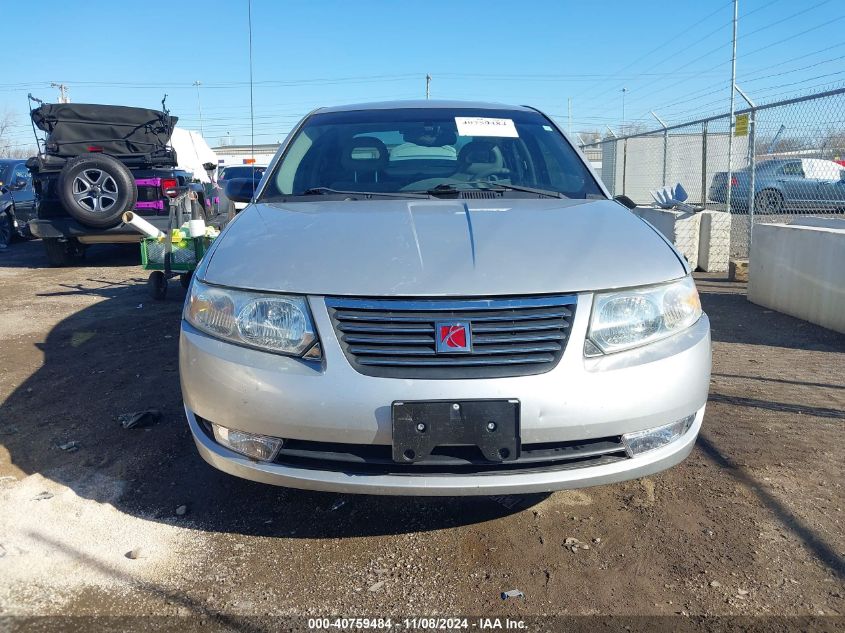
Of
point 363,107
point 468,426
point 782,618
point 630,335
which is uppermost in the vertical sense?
point 363,107

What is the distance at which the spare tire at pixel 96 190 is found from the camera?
24.8ft

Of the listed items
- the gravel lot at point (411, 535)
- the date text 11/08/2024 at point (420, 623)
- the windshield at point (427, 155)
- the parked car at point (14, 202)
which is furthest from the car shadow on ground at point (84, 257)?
the date text 11/08/2024 at point (420, 623)

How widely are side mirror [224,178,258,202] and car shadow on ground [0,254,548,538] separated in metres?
1.29

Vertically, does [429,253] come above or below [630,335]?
above

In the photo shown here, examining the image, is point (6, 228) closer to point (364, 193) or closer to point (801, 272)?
point (364, 193)

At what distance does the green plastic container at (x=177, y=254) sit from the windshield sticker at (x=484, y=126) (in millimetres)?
3626

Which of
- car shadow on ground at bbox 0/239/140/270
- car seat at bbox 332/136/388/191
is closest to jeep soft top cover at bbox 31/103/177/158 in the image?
car shadow on ground at bbox 0/239/140/270

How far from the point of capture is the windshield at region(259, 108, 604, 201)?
340 cm

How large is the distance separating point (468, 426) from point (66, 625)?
141cm

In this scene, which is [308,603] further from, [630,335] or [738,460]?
[738,460]

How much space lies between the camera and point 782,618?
2109mm

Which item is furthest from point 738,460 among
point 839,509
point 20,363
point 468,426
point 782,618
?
point 20,363

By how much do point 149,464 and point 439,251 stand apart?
1.88m

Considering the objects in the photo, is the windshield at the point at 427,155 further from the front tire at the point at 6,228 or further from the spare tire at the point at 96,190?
the front tire at the point at 6,228
